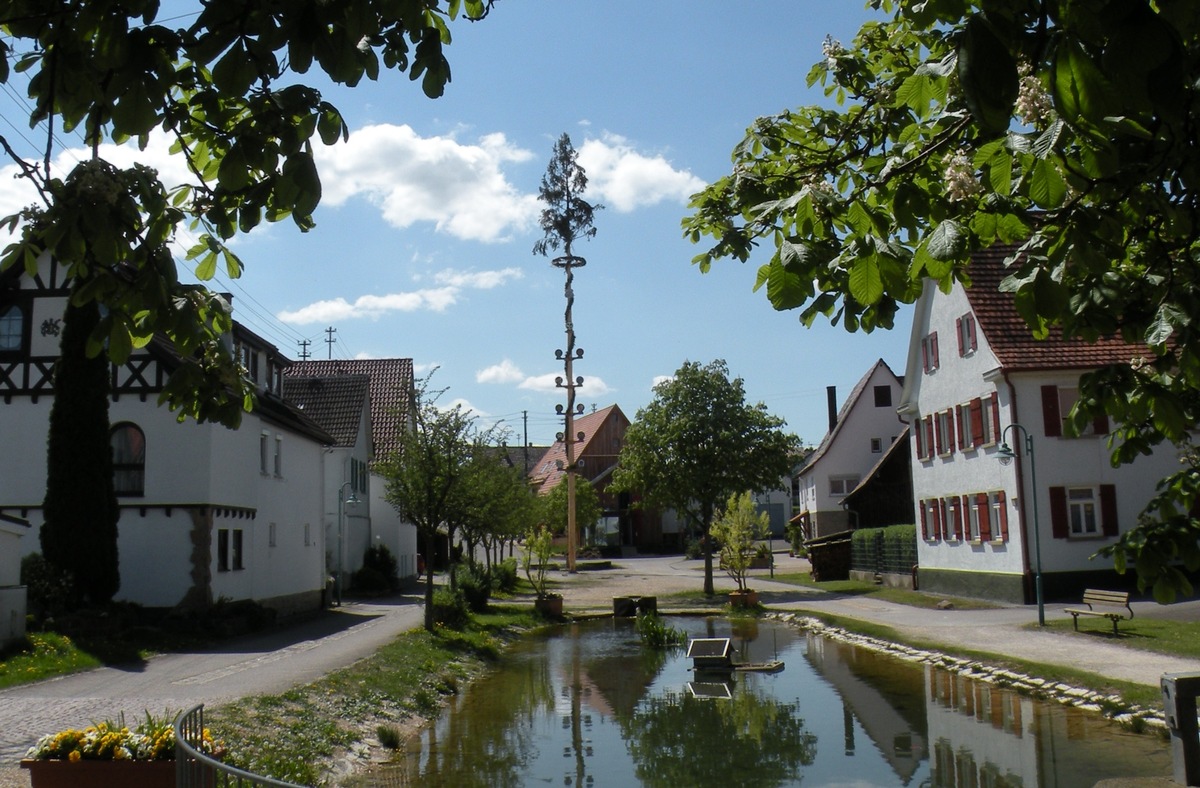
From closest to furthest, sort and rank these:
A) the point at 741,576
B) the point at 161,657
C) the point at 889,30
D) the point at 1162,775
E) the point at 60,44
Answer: the point at 60,44 → the point at 889,30 → the point at 1162,775 → the point at 161,657 → the point at 741,576

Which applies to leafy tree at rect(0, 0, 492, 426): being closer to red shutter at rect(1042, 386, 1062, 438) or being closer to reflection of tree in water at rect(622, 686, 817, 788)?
reflection of tree in water at rect(622, 686, 817, 788)

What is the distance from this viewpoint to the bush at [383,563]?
4306cm

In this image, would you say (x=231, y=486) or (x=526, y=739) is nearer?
(x=526, y=739)

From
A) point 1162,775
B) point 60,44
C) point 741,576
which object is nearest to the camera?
point 60,44

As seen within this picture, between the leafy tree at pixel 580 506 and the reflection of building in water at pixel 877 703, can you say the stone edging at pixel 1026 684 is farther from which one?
the leafy tree at pixel 580 506

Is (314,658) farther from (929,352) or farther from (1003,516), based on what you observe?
(929,352)

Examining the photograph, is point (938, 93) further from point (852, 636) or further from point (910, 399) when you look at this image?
point (910, 399)

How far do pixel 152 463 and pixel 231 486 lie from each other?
2051 millimetres

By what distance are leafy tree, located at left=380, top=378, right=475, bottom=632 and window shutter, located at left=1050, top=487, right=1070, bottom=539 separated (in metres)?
14.8

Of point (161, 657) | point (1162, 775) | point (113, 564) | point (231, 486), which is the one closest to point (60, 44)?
point (1162, 775)

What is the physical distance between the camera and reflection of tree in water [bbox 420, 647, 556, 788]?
12609 millimetres

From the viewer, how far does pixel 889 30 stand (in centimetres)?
673

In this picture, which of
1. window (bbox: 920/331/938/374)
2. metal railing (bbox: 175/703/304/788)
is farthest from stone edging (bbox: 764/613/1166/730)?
window (bbox: 920/331/938/374)

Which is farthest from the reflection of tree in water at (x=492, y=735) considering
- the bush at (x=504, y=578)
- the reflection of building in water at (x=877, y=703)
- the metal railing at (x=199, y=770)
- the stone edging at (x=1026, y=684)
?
the bush at (x=504, y=578)
